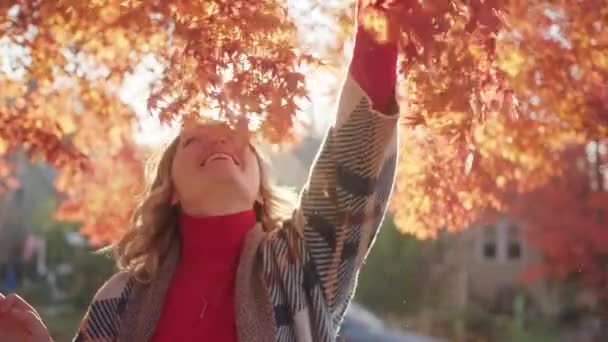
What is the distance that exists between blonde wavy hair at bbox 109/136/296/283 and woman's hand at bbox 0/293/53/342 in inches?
10.2

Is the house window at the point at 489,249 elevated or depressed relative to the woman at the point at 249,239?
depressed

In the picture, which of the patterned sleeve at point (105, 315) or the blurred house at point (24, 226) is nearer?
the patterned sleeve at point (105, 315)

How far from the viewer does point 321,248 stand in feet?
7.26

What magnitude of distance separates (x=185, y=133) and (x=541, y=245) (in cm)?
895

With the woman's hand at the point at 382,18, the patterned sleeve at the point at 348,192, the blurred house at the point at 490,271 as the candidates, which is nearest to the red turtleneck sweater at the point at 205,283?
the patterned sleeve at the point at 348,192

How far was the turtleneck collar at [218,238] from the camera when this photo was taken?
2361mm

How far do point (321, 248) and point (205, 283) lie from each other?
1.00 feet

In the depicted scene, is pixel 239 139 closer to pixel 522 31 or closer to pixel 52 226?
pixel 522 31

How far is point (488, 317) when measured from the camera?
1498 cm

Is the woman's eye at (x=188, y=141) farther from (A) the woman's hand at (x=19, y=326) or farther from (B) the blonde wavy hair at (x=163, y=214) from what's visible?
(A) the woman's hand at (x=19, y=326)

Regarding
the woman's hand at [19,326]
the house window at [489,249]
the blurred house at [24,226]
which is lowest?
the blurred house at [24,226]

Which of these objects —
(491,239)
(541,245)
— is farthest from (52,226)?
(541,245)

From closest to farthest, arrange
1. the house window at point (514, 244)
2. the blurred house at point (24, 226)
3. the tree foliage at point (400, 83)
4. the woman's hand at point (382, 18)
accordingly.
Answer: the woman's hand at point (382, 18) < the tree foliage at point (400, 83) < the house window at point (514, 244) < the blurred house at point (24, 226)

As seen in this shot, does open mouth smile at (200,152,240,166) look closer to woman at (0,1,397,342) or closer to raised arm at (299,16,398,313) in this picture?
woman at (0,1,397,342)
